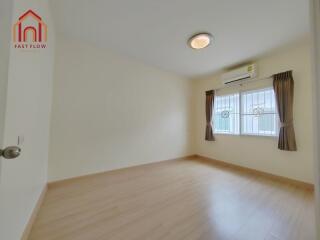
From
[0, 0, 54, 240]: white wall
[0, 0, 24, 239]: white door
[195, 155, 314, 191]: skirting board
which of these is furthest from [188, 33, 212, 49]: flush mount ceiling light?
[195, 155, 314, 191]: skirting board

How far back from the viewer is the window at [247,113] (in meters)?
2.90

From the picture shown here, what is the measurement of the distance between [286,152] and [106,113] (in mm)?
3588

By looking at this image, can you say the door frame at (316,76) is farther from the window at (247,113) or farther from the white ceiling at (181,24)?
the window at (247,113)

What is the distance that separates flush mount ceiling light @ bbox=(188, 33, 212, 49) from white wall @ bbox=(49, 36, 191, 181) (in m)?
1.33

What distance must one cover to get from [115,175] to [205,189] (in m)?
1.71

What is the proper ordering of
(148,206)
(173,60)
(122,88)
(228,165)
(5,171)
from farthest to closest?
(228,165)
(173,60)
(122,88)
(148,206)
(5,171)

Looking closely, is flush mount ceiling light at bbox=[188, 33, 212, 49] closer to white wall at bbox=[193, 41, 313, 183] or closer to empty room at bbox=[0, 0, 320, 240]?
empty room at bbox=[0, 0, 320, 240]

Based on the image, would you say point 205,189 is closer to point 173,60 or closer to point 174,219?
point 174,219

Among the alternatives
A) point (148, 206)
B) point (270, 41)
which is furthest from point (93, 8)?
point (270, 41)

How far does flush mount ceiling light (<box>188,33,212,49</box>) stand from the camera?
2.29 meters

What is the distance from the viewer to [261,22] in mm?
1979

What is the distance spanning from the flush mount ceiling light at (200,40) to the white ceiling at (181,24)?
0.28 ft

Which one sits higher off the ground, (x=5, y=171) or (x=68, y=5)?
(x=68, y=5)

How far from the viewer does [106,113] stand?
110 inches
